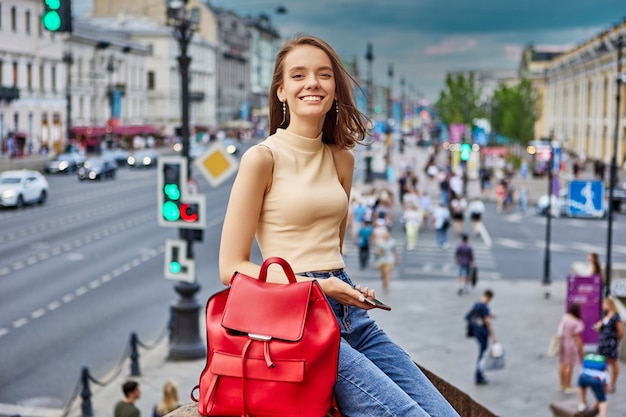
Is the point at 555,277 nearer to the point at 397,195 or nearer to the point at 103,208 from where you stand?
the point at 103,208

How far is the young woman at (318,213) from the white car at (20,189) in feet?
135

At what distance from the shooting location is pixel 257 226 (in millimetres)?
3490

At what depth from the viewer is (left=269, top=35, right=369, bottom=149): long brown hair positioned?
12.0 feet

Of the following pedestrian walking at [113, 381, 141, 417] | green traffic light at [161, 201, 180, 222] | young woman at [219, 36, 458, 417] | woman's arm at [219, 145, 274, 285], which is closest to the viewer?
young woman at [219, 36, 458, 417]

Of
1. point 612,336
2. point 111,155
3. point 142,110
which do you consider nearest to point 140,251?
point 612,336

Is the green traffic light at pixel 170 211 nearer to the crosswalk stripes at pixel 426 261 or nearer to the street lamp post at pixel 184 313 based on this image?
the street lamp post at pixel 184 313

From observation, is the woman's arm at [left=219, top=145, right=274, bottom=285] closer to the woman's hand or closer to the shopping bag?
the woman's hand

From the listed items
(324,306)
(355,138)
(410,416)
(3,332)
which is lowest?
(3,332)

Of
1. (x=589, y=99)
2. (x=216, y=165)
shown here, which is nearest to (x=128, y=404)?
(x=216, y=165)

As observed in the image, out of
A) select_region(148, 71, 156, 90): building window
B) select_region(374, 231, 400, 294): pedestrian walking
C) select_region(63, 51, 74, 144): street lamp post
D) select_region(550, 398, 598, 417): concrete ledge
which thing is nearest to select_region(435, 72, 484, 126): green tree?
select_region(148, 71, 156, 90): building window

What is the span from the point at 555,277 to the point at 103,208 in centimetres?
2267

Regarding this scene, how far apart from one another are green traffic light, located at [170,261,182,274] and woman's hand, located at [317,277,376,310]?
13.3 metres

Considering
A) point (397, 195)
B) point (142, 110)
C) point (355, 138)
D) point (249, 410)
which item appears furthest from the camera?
point (142, 110)

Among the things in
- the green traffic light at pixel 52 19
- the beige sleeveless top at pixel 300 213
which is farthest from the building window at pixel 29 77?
the beige sleeveless top at pixel 300 213
